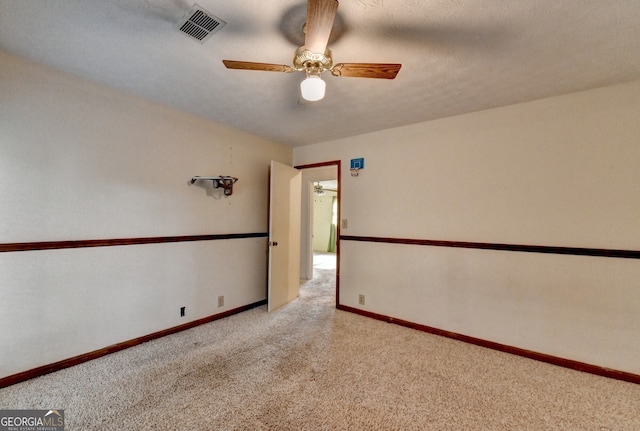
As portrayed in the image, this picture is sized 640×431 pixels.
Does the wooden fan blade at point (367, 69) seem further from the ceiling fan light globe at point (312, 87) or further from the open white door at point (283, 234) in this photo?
the open white door at point (283, 234)

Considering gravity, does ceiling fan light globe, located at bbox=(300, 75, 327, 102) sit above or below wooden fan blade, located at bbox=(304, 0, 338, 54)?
below

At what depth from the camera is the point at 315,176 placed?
480 centimetres

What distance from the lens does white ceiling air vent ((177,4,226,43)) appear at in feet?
4.74

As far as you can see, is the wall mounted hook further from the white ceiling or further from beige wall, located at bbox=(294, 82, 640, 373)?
beige wall, located at bbox=(294, 82, 640, 373)

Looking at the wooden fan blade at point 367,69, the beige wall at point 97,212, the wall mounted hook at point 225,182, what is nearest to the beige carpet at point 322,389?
the beige wall at point 97,212

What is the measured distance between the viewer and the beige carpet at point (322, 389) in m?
1.63

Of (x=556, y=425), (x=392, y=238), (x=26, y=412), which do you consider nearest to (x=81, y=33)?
(x=26, y=412)

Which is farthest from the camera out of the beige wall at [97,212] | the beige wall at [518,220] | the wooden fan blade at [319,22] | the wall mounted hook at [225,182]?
the wall mounted hook at [225,182]

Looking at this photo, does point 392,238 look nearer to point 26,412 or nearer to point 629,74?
point 629,74

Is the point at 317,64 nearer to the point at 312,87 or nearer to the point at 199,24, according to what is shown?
the point at 312,87

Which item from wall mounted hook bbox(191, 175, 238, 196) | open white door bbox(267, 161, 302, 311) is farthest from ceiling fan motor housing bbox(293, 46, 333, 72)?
open white door bbox(267, 161, 302, 311)

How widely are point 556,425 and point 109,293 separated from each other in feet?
11.2

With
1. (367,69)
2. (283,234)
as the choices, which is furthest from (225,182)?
(367,69)

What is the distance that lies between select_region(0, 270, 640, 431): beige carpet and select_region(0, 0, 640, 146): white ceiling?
2332 mm
